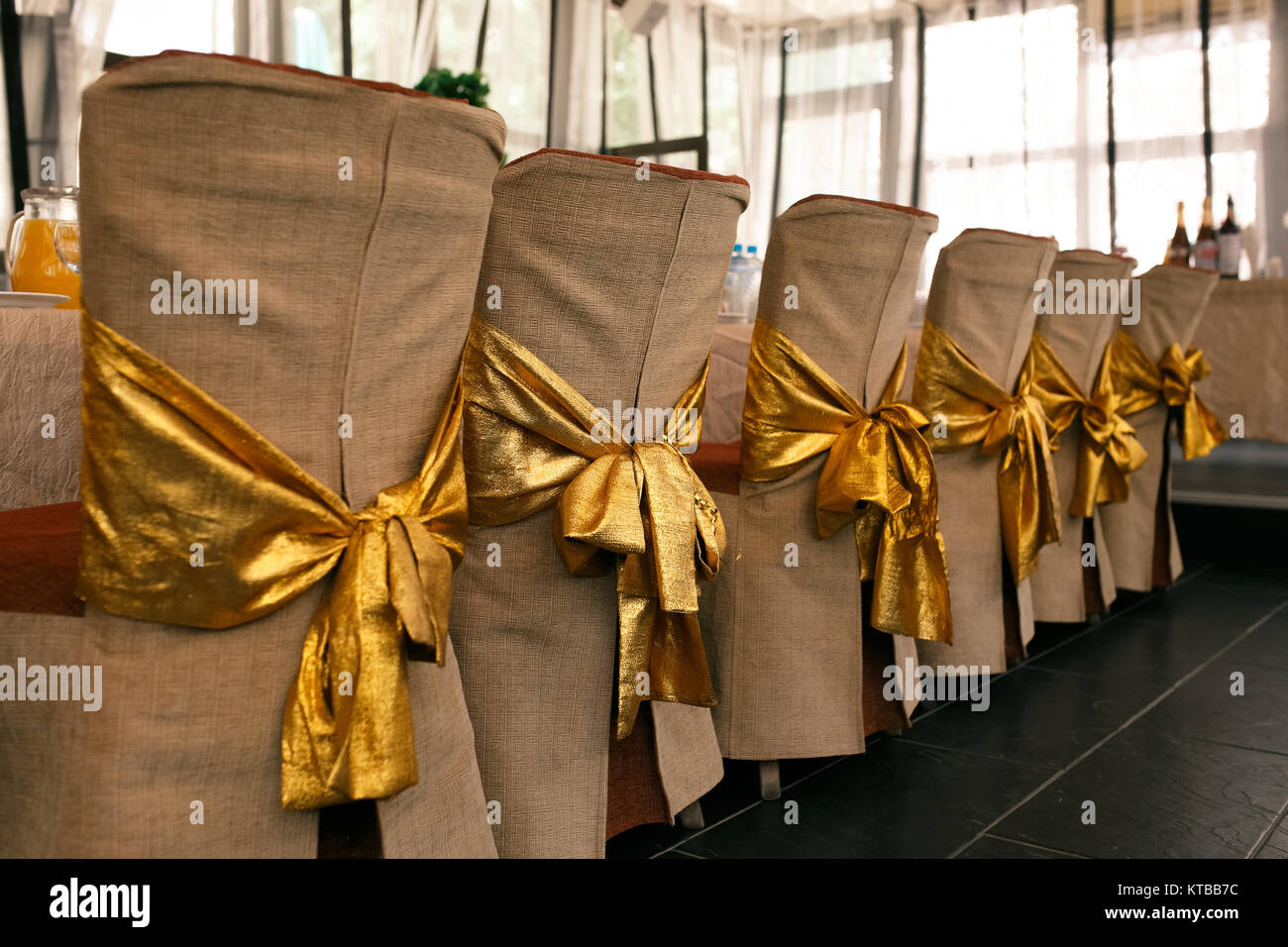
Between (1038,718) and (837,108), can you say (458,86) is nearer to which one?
(1038,718)

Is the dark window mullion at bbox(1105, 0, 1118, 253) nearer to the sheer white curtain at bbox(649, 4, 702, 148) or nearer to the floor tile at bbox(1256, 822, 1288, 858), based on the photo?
the sheer white curtain at bbox(649, 4, 702, 148)

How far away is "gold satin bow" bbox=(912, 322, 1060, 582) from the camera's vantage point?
2.02m

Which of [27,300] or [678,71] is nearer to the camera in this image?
[27,300]

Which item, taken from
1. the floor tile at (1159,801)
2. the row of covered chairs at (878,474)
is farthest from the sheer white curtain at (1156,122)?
the floor tile at (1159,801)

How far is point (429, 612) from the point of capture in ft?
3.08

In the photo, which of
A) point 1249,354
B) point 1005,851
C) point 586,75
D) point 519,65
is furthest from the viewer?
point 586,75

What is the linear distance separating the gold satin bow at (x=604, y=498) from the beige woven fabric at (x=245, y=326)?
0.59 ft

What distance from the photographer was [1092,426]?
255 cm

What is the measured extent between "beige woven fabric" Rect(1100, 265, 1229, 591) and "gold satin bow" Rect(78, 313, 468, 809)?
241 cm

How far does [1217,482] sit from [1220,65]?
243 cm

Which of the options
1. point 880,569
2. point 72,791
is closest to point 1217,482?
point 880,569

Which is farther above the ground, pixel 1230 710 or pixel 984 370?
pixel 984 370

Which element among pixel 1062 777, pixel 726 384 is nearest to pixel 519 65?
pixel 726 384

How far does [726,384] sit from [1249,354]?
2133 mm
